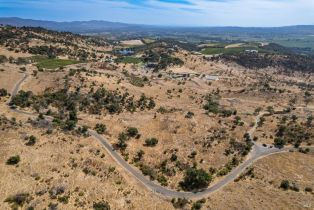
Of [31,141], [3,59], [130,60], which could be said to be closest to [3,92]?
[31,141]

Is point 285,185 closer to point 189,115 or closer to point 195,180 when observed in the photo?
point 195,180

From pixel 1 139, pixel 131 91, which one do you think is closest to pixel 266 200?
pixel 1 139

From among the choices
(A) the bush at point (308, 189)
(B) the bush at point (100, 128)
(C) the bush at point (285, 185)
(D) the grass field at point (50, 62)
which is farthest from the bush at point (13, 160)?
(D) the grass field at point (50, 62)

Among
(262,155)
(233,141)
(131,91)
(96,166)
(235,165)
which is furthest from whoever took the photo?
(131,91)

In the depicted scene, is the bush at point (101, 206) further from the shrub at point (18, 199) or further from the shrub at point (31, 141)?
the shrub at point (31, 141)

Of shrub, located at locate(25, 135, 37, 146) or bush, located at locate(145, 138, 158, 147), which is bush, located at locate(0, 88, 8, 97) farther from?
bush, located at locate(145, 138, 158, 147)

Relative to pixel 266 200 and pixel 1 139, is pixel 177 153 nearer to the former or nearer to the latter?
pixel 266 200
